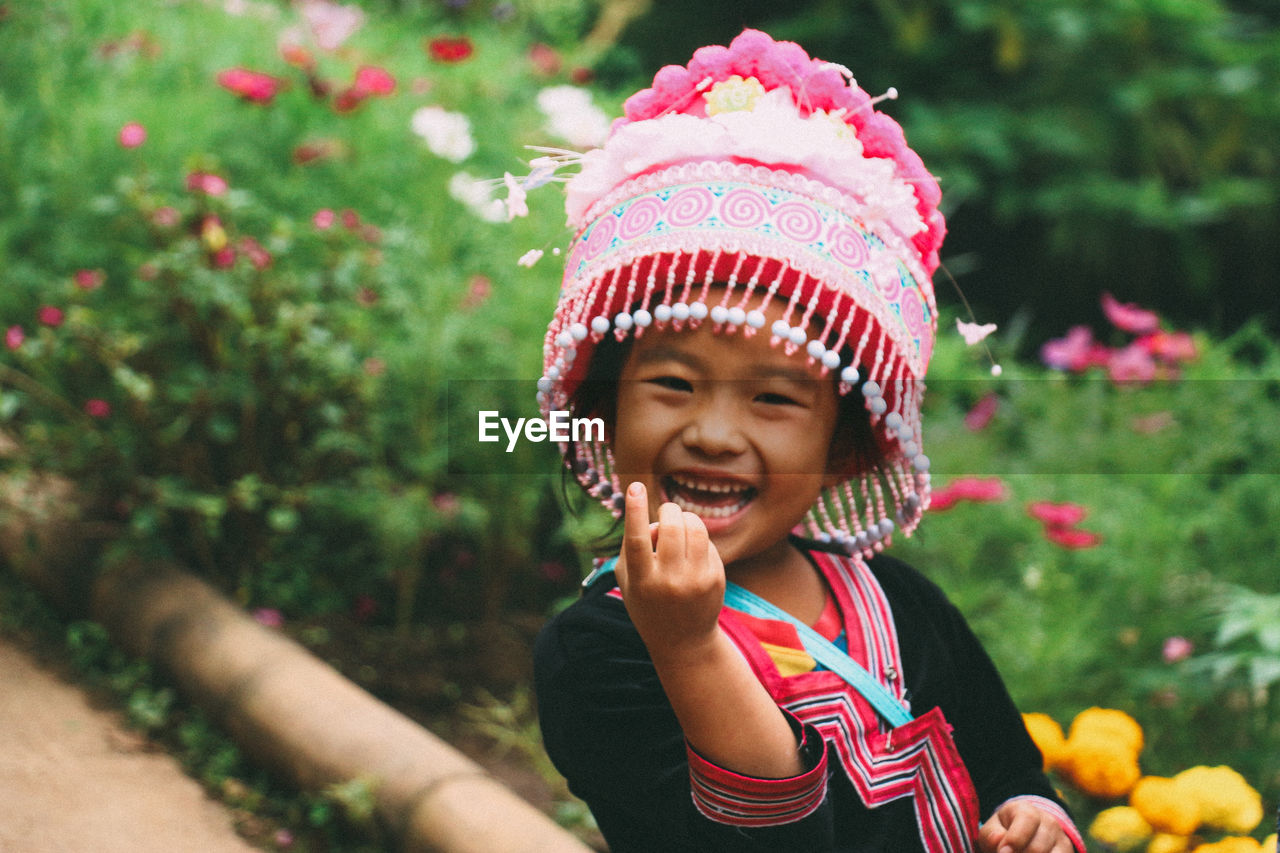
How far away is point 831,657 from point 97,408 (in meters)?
2.11

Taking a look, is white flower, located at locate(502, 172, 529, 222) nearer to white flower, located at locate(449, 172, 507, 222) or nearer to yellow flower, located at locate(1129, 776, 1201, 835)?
yellow flower, located at locate(1129, 776, 1201, 835)

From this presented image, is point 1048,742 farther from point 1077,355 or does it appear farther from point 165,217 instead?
point 165,217

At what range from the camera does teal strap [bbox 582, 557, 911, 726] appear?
1.47m

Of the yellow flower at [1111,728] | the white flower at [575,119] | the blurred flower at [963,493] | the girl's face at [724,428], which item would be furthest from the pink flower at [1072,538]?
the white flower at [575,119]

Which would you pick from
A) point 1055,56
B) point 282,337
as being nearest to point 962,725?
point 282,337

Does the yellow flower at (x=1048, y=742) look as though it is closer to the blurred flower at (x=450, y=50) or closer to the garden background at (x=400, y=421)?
the garden background at (x=400, y=421)

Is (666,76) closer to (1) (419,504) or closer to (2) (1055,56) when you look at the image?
(1) (419,504)

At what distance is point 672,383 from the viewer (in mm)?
1428

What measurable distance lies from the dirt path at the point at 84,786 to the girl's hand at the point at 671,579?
150cm

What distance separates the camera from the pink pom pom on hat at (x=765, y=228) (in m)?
1.39

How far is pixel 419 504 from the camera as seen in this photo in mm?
2879

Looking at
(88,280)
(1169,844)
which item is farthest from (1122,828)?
(88,280)

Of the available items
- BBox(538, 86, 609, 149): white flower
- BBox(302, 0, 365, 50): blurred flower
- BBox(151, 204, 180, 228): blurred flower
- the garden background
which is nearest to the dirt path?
the garden background

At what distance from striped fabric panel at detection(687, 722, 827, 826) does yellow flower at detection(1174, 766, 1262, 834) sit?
82 cm
